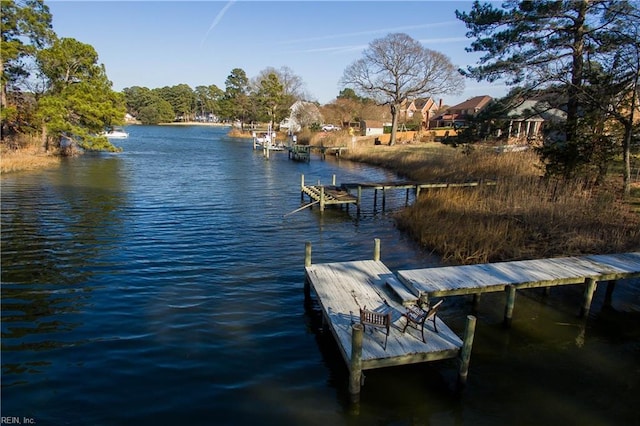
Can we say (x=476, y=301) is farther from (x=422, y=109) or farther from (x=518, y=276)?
(x=422, y=109)

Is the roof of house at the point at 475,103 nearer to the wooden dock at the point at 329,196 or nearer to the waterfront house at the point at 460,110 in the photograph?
the waterfront house at the point at 460,110

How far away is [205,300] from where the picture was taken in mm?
11320

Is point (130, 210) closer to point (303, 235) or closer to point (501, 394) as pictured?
point (303, 235)

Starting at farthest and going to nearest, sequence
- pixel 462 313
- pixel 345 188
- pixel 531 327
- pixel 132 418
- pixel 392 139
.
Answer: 1. pixel 392 139
2. pixel 345 188
3. pixel 462 313
4. pixel 531 327
5. pixel 132 418

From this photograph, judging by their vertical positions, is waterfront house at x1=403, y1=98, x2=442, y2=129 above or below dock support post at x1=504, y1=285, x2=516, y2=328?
above

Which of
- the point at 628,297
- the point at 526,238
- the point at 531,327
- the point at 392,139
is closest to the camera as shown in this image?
the point at 531,327

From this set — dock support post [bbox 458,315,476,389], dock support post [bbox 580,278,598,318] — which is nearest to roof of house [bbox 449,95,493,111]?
dock support post [bbox 580,278,598,318]

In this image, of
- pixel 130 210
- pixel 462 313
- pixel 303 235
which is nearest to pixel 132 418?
pixel 462 313

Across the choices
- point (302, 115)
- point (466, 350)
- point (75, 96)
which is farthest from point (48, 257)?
point (302, 115)

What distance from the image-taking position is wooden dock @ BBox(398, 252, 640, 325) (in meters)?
9.88

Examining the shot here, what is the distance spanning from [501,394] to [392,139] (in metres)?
47.8

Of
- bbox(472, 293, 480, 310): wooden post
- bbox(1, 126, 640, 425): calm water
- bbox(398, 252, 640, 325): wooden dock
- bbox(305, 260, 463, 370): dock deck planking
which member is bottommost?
bbox(1, 126, 640, 425): calm water

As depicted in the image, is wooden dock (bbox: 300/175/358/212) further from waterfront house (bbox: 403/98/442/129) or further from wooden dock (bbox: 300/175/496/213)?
waterfront house (bbox: 403/98/442/129)

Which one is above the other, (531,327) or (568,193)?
(568,193)
